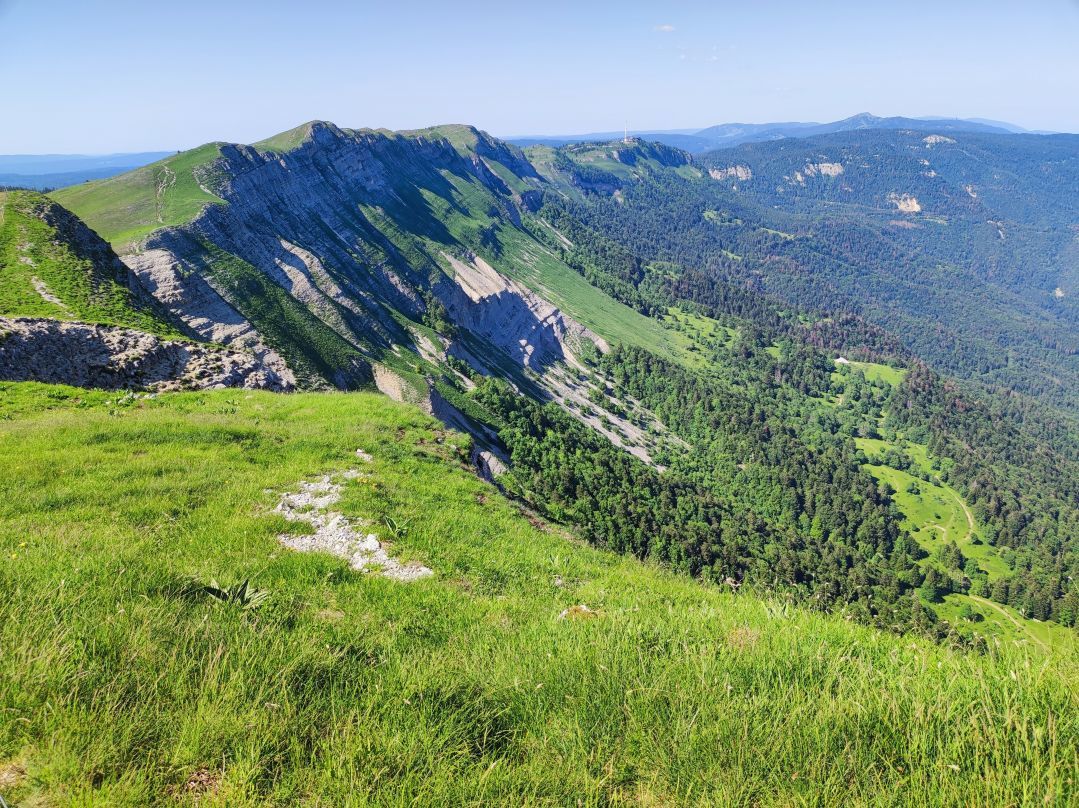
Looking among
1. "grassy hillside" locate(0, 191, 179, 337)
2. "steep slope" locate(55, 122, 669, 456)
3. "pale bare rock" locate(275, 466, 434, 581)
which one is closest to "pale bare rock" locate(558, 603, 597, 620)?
"pale bare rock" locate(275, 466, 434, 581)

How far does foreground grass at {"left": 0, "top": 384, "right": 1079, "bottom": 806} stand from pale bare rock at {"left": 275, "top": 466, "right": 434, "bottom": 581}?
203 cm

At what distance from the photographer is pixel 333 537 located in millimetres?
11562

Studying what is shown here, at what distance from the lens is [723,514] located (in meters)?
125

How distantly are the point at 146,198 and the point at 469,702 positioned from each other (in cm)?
8976

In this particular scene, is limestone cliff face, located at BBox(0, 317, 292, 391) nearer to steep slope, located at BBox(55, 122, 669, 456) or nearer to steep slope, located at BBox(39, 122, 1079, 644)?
steep slope, located at BBox(39, 122, 1079, 644)

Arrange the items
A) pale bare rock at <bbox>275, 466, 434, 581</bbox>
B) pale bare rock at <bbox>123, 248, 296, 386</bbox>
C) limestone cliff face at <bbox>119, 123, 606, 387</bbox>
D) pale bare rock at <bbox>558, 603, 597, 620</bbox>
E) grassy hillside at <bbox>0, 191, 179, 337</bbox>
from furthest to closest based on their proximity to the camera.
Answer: limestone cliff face at <bbox>119, 123, 606, 387</bbox> < pale bare rock at <bbox>123, 248, 296, 386</bbox> < grassy hillside at <bbox>0, 191, 179, 337</bbox> < pale bare rock at <bbox>275, 466, 434, 581</bbox> < pale bare rock at <bbox>558, 603, 597, 620</bbox>

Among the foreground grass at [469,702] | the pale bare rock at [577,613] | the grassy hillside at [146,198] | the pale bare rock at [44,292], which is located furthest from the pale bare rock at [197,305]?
the pale bare rock at [577,613]

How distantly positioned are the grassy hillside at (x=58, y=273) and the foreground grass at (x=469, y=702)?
2818 cm

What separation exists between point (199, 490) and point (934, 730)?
45.3ft

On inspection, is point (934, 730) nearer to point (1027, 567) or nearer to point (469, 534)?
point (469, 534)

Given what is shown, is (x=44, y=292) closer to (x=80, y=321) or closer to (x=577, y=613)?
(x=80, y=321)

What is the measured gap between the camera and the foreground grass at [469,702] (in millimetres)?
3766

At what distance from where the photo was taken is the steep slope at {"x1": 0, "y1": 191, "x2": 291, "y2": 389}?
81.6ft

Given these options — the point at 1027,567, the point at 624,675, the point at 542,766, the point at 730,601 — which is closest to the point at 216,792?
the point at 542,766
